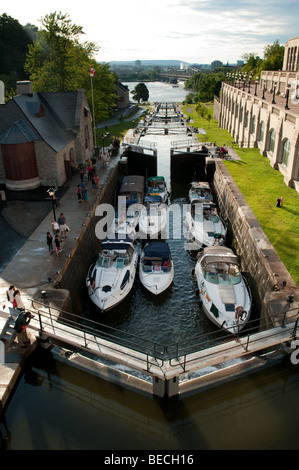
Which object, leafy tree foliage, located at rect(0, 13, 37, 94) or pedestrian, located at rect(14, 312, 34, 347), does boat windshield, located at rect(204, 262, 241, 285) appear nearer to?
pedestrian, located at rect(14, 312, 34, 347)

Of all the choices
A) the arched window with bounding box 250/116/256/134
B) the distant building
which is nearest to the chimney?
the arched window with bounding box 250/116/256/134

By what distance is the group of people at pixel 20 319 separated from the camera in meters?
13.8

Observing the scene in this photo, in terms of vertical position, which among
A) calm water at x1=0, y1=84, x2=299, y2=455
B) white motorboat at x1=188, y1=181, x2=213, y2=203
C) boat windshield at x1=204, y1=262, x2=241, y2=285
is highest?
white motorboat at x1=188, y1=181, x2=213, y2=203

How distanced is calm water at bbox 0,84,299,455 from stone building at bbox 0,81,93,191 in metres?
20.5

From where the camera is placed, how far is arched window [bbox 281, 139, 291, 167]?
32438 mm

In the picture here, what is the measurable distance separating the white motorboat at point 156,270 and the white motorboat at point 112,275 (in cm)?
73

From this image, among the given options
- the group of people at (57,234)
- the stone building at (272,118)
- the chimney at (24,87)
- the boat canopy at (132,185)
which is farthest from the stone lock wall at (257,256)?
the chimney at (24,87)

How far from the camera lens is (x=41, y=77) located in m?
48.9

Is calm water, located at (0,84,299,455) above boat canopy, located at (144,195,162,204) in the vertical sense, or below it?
below

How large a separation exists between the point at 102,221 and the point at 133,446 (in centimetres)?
1880

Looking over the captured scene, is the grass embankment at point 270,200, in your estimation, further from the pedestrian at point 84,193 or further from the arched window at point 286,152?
the pedestrian at point 84,193

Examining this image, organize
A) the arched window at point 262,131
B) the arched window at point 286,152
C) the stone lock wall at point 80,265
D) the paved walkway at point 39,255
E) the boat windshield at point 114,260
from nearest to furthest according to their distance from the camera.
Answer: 1. the paved walkway at point 39,255
2. the stone lock wall at point 80,265
3. the boat windshield at point 114,260
4. the arched window at point 286,152
5. the arched window at point 262,131

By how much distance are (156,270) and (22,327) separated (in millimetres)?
10257
